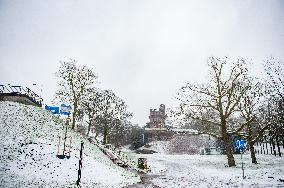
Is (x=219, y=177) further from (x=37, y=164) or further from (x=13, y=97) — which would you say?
(x=13, y=97)

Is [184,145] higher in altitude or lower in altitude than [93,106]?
→ lower

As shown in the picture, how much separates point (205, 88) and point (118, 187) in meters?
17.3

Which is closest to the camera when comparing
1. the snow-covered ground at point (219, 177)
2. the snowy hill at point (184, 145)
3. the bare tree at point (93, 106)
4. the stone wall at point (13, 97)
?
the snow-covered ground at point (219, 177)

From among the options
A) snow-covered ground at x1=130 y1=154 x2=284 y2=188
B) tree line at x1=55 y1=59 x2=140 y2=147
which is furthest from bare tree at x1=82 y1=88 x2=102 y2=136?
snow-covered ground at x1=130 y1=154 x2=284 y2=188

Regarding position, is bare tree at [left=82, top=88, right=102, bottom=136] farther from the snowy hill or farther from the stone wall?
the snowy hill

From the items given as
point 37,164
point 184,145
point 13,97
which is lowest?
point 184,145

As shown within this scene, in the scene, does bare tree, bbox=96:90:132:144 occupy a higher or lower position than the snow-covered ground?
higher

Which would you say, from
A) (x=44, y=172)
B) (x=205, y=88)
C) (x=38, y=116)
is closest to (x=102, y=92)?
(x=38, y=116)

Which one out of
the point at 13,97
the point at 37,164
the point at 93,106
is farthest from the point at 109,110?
the point at 37,164

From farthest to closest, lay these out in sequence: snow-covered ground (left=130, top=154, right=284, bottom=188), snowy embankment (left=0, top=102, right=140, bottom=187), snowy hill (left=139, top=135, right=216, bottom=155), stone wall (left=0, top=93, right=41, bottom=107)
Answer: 1. snowy hill (left=139, top=135, right=216, bottom=155)
2. stone wall (left=0, top=93, right=41, bottom=107)
3. snow-covered ground (left=130, top=154, right=284, bottom=188)
4. snowy embankment (left=0, top=102, right=140, bottom=187)

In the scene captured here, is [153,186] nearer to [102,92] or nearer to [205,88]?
[205,88]

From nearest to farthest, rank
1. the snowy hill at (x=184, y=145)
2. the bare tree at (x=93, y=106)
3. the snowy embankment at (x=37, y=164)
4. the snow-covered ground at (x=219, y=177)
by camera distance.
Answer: the snowy embankment at (x=37, y=164)
the snow-covered ground at (x=219, y=177)
the bare tree at (x=93, y=106)
the snowy hill at (x=184, y=145)

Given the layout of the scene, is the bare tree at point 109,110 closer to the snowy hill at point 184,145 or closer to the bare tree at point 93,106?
the bare tree at point 93,106

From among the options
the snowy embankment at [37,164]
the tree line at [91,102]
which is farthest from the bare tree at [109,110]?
the snowy embankment at [37,164]
